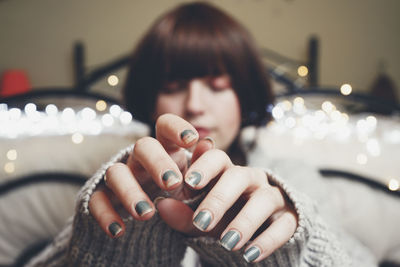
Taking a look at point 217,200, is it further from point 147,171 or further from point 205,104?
point 205,104

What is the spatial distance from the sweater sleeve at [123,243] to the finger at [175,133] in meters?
Result: 0.06

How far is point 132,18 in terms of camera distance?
Answer: 8.81 ft

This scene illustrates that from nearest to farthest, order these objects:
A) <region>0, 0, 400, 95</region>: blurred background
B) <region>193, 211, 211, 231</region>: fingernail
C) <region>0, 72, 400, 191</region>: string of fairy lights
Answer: <region>193, 211, 211, 231</region>: fingernail
<region>0, 72, 400, 191</region>: string of fairy lights
<region>0, 0, 400, 95</region>: blurred background

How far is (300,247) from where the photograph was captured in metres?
0.37

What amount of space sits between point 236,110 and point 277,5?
7.21ft

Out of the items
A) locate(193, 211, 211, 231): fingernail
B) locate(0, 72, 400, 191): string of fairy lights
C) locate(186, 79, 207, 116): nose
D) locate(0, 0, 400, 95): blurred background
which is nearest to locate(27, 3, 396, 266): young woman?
locate(193, 211, 211, 231): fingernail

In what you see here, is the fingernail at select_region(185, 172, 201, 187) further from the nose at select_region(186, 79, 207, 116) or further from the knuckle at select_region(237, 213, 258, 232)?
the nose at select_region(186, 79, 207, 116)

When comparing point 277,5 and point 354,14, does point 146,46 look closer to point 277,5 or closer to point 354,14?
point 277,5

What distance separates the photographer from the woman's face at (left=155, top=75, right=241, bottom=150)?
2.54 ft

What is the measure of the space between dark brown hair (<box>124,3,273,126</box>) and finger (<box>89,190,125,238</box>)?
0.52 meters

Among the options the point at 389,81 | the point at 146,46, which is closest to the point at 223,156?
the point at 146,46

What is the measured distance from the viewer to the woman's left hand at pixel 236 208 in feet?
0.99

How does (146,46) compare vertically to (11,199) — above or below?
above

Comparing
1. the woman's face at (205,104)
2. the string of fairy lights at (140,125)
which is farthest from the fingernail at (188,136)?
the string of fairy lights at (140,125)
